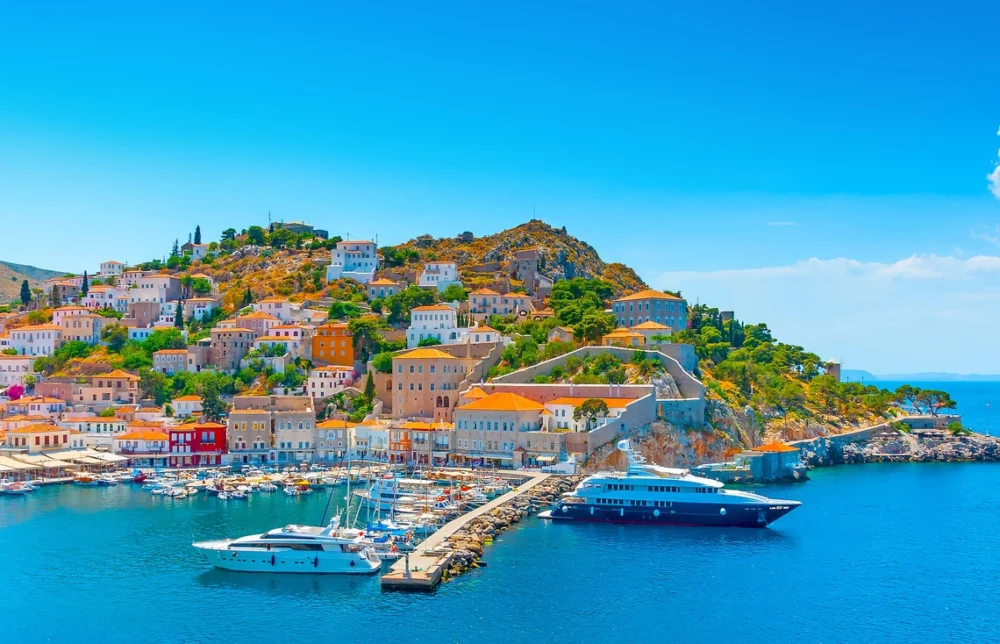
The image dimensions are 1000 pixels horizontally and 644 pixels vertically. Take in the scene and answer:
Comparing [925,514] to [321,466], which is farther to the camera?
[321,466]

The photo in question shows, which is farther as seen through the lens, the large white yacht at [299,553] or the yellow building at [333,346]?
the yellow building at [333,346]

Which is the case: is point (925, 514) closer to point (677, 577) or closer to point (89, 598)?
point (677, 577)

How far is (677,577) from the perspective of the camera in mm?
36688

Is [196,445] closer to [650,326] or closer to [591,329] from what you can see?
[591,329]

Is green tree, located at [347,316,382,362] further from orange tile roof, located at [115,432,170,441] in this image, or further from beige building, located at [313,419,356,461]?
orange tile roof, located at [115,432,170,441]

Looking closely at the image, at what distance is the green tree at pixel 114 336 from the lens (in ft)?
279

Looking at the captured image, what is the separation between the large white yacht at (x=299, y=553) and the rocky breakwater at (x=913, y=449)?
147 ft

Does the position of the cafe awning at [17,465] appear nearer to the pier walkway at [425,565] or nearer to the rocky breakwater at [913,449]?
the pier walkway at [425,565]

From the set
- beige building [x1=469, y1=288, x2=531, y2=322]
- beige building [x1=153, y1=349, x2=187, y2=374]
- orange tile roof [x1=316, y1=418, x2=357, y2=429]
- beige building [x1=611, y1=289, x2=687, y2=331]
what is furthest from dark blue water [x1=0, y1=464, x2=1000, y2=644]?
beige building [x1=469, y1=288, x2=531, y2=322]

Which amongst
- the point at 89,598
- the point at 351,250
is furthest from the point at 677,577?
the point at 351,250

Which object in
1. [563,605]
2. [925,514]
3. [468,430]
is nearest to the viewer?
[563,605]

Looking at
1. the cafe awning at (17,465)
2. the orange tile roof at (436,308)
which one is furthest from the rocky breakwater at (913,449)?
the cafe awning at (17,465)

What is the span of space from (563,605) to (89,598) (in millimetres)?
17187

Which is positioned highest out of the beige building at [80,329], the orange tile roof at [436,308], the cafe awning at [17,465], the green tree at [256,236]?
the green tree at [256,236]
